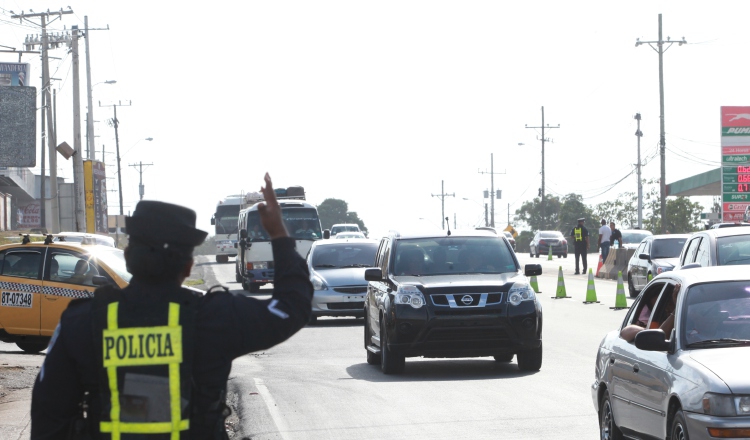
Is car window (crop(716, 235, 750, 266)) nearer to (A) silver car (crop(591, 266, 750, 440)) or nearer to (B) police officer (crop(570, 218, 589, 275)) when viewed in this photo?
(A) silver car (crop(591, 266, 750, 440))

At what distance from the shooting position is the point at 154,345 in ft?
11.3

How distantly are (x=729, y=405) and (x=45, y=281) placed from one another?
1230 cm

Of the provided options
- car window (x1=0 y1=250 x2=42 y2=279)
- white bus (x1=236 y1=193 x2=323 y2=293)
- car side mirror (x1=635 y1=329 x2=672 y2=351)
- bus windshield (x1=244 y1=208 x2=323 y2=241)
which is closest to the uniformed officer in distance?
car side mirror (x1=635 y1=329 x2=672 y2=351)

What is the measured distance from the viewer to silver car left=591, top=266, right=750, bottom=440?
251 inches

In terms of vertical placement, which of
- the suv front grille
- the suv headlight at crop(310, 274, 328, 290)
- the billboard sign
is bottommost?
the suv headlight at crop(310, 274, 328, 290)

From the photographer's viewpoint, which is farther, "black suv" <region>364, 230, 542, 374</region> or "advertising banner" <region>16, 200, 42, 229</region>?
"advertising banner" <region>16, 200, 42, 229</region>

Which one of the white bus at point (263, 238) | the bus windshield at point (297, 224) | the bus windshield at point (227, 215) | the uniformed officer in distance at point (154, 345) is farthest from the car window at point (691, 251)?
the bus windshield at point (227, 215)

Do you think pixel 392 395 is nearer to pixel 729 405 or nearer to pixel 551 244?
pixel 729 405

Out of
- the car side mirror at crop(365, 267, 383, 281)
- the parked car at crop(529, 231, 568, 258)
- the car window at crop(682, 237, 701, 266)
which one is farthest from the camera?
the parked car at crop(529, 231, 568, 258)

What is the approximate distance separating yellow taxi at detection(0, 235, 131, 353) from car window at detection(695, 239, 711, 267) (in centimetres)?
839

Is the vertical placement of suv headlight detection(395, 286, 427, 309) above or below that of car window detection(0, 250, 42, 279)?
below

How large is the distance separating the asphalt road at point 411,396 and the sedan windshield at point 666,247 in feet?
28.8

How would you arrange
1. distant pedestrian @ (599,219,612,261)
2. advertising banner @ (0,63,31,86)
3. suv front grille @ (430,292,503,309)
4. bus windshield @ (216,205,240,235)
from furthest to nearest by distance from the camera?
→ bus windshield @ (216,205,240,235)
advertising banner @ (0,63,31,86)
distant pedestrian @ (599,219,612,261)
suv front grille @ (430,292,503,309)

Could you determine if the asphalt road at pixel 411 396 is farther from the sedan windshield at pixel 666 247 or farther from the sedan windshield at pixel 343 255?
the sedan windshield at pixel 666 247
